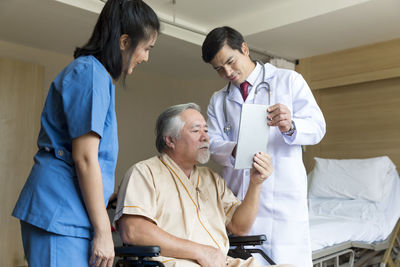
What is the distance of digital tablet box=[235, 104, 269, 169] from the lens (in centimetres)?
156

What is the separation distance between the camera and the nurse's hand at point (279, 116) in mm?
1595

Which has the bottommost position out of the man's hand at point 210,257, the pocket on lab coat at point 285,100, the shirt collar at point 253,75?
the man's hand at point 210,257

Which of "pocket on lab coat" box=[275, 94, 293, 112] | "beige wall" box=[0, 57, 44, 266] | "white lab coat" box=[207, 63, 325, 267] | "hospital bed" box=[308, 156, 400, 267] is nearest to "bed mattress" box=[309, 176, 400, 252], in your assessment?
"hospital bed" box=[308, 156, 400, 267]

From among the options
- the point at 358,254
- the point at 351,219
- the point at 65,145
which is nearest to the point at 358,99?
the point at 351,219

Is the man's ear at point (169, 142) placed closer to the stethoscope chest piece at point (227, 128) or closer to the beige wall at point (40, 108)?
the stethoscope chest piece at point (227, 128)

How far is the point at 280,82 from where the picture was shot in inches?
73.2

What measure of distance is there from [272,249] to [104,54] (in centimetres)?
113

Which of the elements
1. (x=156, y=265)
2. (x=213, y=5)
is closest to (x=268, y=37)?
(x=213, y=5)

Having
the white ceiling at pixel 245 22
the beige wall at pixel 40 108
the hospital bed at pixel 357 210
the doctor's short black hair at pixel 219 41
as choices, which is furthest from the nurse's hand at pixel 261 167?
the beige wall at pixel 40 108

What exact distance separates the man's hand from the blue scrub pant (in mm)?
582

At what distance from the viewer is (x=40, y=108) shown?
457 cm

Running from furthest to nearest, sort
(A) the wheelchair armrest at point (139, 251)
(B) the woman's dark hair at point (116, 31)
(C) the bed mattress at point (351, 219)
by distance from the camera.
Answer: (C) the bed mattress at point (351, 219) < (A) the wheelchair armrest at point (139, 251) < (B) the woman's dark hair at point (116, 31)

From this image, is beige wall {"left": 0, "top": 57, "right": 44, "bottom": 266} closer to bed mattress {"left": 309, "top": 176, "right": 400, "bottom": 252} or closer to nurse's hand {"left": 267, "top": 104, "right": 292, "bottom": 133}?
bed mattress {"left": 309, "top": 176, "right": 400, "bottom": 252}

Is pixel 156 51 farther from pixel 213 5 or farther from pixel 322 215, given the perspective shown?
pixel 322 215
